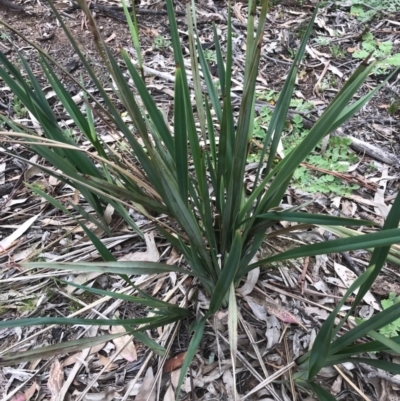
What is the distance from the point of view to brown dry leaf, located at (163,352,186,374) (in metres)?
0.93

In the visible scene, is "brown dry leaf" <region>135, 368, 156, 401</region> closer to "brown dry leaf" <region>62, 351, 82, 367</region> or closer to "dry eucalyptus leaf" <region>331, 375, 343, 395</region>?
"brown dry leaf" <region>62, 351, 82, 367</region>

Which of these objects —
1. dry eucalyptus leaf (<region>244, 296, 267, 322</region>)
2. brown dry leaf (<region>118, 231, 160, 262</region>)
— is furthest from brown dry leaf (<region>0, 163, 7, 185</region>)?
dry eucalyptus leaf (<region>244, 296, 267, 322</region>)

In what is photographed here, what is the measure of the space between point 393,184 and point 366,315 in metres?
0.50

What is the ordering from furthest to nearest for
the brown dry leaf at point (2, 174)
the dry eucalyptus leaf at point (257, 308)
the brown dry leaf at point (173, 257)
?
the brown dry leaf at point (2, 174) → the brown dry leaf at point (173, 257) → the dry eucalyptus leaf at point (257, 308)

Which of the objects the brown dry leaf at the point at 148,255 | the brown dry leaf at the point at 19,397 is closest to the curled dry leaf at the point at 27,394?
the brown dry leaf at the point at 19,397

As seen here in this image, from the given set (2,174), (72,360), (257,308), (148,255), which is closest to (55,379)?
(72,360)

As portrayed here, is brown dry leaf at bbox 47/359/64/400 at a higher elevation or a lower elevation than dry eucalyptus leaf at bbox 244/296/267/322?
lower

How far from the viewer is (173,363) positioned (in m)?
0.93

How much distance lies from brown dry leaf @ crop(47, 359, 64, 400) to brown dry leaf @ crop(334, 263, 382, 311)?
72cm

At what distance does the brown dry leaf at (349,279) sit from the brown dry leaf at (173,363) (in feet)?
1.49

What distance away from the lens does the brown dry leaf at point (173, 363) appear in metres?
0.93

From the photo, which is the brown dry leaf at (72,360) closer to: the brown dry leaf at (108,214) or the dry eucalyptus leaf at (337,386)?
the brown dry leaf at (108,214)

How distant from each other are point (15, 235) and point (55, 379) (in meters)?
0.45

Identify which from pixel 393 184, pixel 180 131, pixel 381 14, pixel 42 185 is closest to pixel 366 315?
pixel 393 184
